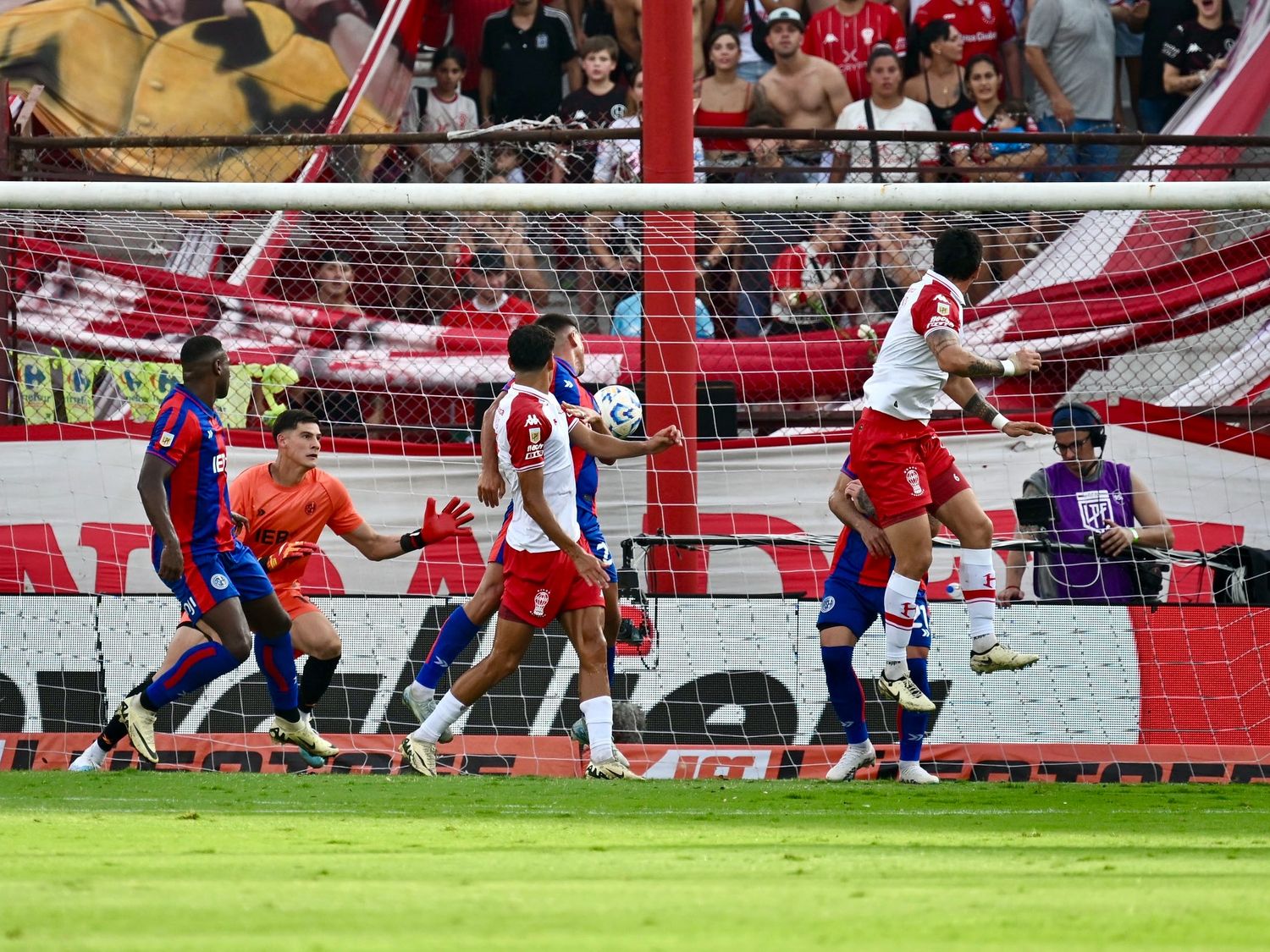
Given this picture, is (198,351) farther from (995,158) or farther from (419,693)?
(995,158)

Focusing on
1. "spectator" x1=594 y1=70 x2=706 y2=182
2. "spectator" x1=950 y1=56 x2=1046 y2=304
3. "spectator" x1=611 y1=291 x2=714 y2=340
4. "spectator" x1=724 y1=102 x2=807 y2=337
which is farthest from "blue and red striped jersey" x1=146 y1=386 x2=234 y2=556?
"spectator" x1=950 y1=56 x2=1046 y2=304

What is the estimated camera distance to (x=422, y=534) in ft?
31.5

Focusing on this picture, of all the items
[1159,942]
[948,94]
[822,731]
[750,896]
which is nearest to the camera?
[1159,942]

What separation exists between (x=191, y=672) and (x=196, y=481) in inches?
38.1

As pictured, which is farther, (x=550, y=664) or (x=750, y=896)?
(x=550, y=664)

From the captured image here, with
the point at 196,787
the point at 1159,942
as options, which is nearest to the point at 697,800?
the point at 196,787

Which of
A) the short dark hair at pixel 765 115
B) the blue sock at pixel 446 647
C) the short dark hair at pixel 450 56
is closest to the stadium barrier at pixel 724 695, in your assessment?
the blue sock at pixel 446 647

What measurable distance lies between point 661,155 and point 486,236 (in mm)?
1652

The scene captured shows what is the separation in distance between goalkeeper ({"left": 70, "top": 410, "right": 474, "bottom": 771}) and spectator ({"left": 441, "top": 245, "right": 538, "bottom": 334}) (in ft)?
8.18

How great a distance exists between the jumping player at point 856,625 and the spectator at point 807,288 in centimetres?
317

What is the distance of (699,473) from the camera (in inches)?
462

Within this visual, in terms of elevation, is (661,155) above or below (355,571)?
above

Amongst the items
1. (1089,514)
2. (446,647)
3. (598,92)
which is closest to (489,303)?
(598,92)

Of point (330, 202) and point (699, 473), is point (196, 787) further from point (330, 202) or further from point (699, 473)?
point (699, 473)
